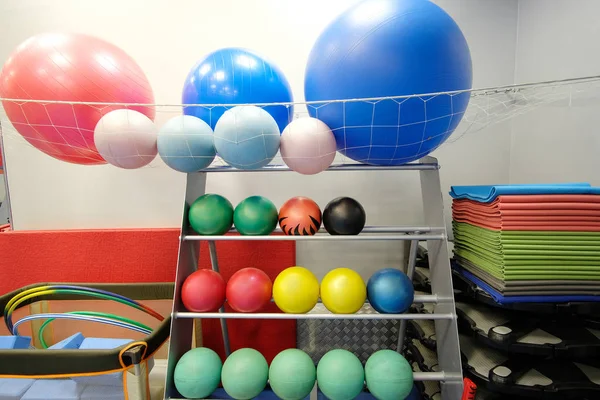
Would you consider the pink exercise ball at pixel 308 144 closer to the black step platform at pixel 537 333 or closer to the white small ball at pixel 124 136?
the white small ball at pixel 124 136

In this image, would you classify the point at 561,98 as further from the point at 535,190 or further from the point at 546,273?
the point at 546,273

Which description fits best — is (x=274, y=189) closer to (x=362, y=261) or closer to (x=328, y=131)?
(x=362, y=261)

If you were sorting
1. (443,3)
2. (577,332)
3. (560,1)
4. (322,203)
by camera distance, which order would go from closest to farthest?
(577,332), (560,1), (443,3), (322,203)

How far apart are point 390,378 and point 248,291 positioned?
65 centimetres

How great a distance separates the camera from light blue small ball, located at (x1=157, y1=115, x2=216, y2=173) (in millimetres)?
1271

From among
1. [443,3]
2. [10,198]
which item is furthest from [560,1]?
[10,198]

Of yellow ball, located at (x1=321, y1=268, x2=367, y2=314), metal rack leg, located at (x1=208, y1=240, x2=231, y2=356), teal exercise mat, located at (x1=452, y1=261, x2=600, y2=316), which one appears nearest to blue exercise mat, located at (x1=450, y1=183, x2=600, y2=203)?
teal exercise mat, located at (x1=452, y1=261, x2=600, y2=316)

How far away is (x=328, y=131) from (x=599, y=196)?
3.14 feet

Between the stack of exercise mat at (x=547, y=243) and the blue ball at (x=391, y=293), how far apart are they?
32 cm

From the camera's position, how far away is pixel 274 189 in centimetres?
201

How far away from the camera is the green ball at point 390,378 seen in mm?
1324

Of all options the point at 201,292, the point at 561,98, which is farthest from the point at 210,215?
the point at 561,98

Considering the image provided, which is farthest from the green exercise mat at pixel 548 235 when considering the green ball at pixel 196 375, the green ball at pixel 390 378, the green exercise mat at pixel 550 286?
the green ball at pixel 196 375

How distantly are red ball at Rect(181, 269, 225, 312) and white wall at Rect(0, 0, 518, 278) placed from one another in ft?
2.09
